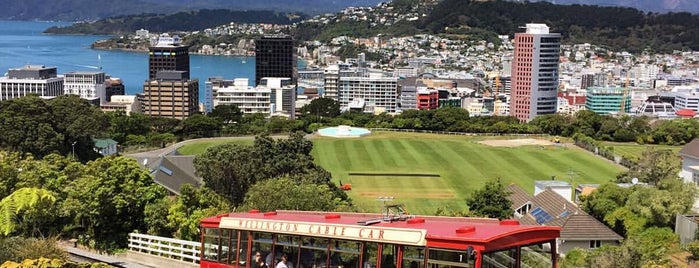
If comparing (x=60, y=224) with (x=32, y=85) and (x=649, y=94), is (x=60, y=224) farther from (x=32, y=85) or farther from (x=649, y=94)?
(x=649, y=94)

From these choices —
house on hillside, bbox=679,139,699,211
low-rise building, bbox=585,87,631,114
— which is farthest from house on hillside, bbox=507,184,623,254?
low-rise building, bbox=585,87,631,114

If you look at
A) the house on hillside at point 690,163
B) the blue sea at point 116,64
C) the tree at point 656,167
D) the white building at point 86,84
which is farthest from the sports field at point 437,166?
the blue sea at point 116,64

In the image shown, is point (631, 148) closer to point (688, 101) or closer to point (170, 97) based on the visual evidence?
point (170, 97)

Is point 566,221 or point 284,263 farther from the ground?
point 284,263

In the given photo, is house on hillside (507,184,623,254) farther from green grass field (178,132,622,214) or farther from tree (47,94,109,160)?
tree (47,94,109,160)

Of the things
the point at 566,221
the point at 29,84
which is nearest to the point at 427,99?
the point at 29,84

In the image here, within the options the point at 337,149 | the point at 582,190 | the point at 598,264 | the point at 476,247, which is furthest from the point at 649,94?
the point at 476,247
